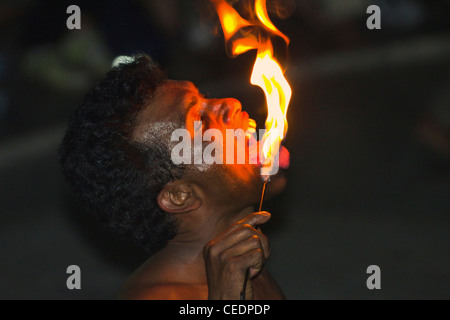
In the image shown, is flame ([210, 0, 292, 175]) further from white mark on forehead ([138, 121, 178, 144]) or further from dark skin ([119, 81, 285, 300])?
white mark on forehead ([138, 121, 178, 144])

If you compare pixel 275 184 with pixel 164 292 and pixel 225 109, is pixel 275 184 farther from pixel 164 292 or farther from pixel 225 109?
pixel 164 292

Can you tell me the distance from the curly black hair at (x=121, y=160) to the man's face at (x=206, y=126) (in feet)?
0.16

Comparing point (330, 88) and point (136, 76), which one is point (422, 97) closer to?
point (330, 88)

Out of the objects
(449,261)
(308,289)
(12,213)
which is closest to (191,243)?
(308,289)

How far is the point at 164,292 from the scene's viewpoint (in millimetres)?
2439

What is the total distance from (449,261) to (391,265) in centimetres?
53

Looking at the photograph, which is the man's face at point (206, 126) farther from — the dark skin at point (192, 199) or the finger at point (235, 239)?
the finger at point (235, 239)

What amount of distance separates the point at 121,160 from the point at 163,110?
0.86ft

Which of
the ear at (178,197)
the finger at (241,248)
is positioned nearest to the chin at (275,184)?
the ear at (178,197)

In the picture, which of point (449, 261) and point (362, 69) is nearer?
point (449, 261)

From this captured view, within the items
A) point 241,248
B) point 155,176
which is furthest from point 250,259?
point 155,176

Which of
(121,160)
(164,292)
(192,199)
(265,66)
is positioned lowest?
(164,292)
